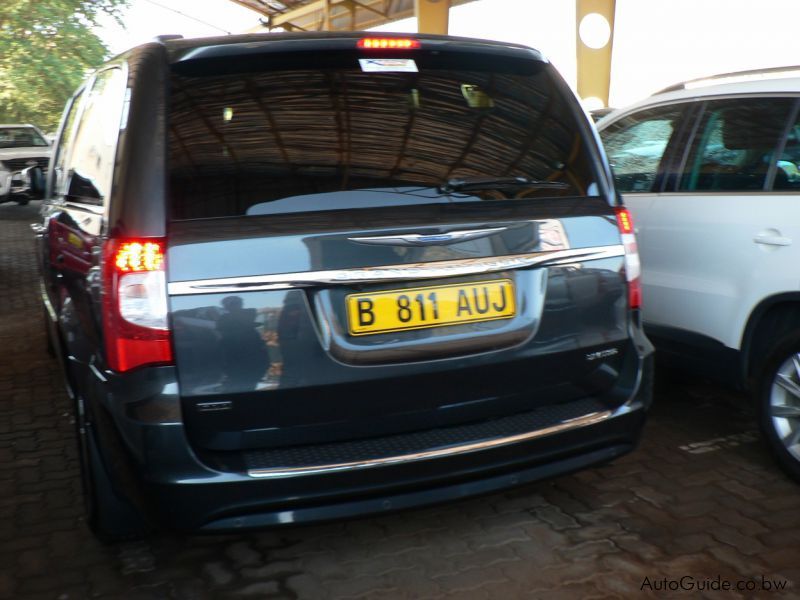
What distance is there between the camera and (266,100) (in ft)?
8.69

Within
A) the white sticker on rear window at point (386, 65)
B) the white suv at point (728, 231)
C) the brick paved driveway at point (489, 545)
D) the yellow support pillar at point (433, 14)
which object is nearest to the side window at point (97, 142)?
the white sticker on rear window at point (386, 65)

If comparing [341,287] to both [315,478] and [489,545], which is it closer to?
[315,478]

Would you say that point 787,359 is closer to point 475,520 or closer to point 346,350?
point 475,520

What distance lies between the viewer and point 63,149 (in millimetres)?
4727

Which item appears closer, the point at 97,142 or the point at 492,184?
the point at 492,184

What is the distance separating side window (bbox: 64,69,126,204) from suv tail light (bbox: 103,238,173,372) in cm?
33

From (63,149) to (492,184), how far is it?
2860 millimetres

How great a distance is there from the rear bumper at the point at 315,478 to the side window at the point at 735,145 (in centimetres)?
165

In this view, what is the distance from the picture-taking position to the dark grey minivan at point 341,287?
244 centimetres

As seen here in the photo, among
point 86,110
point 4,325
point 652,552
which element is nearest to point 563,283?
point 652,552

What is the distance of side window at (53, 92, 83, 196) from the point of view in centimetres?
425

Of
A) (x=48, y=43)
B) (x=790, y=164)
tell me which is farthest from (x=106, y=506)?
(x=48, y=43)

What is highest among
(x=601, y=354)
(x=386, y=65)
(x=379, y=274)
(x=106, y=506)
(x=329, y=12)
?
(x=386, y=65)

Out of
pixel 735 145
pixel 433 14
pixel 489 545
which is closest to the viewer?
pixel 489 545
